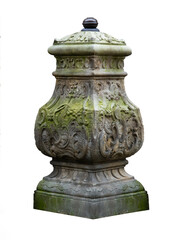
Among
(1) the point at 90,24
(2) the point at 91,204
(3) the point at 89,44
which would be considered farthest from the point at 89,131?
(1) the point at 90,24

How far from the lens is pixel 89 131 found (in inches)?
424

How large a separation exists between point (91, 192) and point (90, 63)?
139 centimetres

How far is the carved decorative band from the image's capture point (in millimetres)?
10914

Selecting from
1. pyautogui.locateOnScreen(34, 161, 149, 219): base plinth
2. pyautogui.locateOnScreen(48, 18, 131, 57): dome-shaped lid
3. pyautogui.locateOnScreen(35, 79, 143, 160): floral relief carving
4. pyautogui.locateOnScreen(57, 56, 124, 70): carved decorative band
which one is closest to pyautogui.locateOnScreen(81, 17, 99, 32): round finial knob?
pyautogui.locateOnScreen(48, 18, 131, 57): dome-shaped lid

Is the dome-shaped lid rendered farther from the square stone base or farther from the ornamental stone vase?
the square stone base

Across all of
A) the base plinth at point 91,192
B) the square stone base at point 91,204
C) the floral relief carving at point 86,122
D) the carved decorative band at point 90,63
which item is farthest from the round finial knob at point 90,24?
the square stone base at point 91,204

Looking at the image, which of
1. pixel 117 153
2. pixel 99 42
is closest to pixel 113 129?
pixel 117 153

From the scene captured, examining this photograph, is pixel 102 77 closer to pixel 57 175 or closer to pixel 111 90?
pixel 111 90

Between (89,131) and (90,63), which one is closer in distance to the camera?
(89,131)

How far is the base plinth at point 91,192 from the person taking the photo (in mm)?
10898

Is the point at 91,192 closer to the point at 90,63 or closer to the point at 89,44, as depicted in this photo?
the point at 90,63

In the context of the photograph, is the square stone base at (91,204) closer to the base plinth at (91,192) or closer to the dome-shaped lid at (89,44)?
the base plinth at (91,192)

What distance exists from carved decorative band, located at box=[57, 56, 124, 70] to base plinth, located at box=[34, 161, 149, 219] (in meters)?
1.09

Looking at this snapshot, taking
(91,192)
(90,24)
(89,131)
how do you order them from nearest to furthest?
(89,131) → (91,192) → (90,24)
